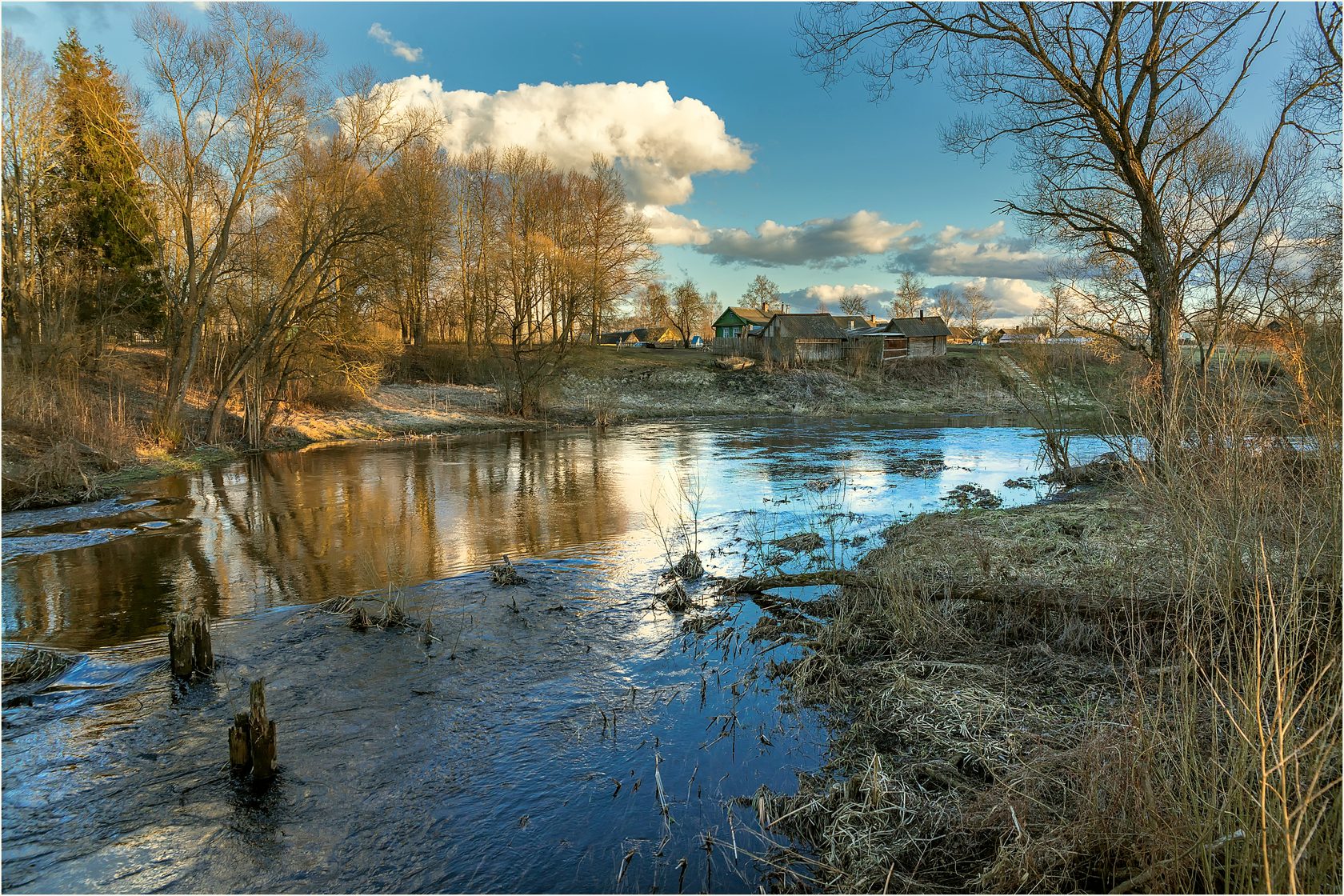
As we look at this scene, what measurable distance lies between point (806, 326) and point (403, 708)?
5934 centimetres

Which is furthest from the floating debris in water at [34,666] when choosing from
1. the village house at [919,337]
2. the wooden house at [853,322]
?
the wooden house at [853,322]

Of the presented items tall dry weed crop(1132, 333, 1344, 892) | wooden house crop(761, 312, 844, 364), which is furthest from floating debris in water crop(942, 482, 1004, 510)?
wooden house crop(761, 312, 844, 364)

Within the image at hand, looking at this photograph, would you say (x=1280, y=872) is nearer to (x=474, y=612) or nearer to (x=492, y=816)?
(x=492, y=816)

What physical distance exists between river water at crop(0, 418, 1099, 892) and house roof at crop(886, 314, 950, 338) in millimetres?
57911

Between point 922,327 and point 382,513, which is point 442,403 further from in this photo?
point 922,327

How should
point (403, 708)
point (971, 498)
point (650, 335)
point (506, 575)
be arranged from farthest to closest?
point (650, 335) → point (971, 498) → point (506, 575) → point (403, 708)

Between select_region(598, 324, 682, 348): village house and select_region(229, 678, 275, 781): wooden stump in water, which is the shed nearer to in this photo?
select_region(598, 324, 682, 348): village house

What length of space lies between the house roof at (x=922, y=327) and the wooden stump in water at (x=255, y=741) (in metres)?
70.0

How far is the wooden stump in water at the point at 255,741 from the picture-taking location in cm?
527

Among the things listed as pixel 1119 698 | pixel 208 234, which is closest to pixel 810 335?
pixel 208 234

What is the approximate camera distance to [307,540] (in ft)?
42.6

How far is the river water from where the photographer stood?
4559mm

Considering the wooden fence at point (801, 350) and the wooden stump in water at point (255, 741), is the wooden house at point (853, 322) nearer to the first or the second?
the wooden fence at point (801, 350)

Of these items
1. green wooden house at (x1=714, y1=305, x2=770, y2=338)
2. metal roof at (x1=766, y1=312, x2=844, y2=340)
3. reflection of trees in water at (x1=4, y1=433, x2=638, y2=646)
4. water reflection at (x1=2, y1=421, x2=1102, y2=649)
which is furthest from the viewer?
green wooden house at (x1=714, y1=305, x2=770, y2=338)
